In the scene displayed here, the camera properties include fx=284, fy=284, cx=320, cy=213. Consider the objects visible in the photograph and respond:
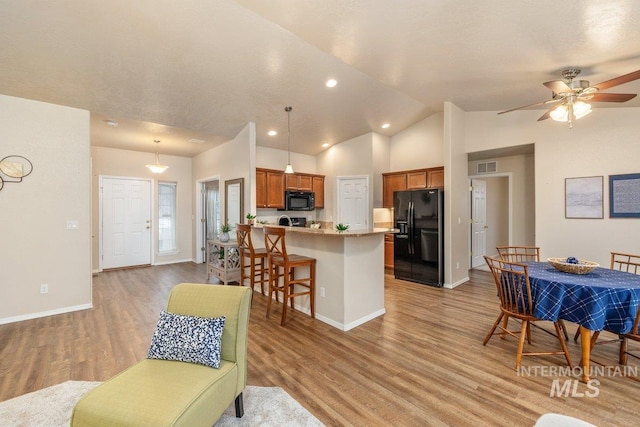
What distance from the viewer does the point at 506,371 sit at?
2.38 m

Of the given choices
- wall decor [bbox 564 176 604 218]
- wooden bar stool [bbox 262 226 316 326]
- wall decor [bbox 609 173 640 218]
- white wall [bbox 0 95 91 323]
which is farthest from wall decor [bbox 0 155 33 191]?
wall decor [bbox 609 173 640 218]

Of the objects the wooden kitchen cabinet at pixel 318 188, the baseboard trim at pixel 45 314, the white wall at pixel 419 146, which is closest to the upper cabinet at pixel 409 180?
the white wall at pixel 419 146

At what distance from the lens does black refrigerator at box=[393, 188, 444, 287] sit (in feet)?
16.6

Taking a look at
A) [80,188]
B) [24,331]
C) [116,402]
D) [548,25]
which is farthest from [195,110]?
[548,25]

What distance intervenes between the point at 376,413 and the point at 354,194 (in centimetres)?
518

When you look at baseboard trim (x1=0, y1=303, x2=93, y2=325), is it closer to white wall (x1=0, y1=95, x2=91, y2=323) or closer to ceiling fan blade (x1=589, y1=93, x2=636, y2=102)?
white wall (x1=0, y1=95, x2=91, y2=323)

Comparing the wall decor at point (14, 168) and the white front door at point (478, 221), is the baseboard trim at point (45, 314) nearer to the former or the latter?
the wall decor at point (14, 168)

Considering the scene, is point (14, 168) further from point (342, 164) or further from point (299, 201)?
point (342, 164)

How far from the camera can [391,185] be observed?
21.1ft

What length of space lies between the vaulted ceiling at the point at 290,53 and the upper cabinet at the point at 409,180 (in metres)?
1.42

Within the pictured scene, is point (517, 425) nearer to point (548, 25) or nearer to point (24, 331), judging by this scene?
point (548, 25)

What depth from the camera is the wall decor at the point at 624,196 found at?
3781mm

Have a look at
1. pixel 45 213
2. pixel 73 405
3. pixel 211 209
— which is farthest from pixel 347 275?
pixel 211 209

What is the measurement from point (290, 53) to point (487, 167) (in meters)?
4.77
